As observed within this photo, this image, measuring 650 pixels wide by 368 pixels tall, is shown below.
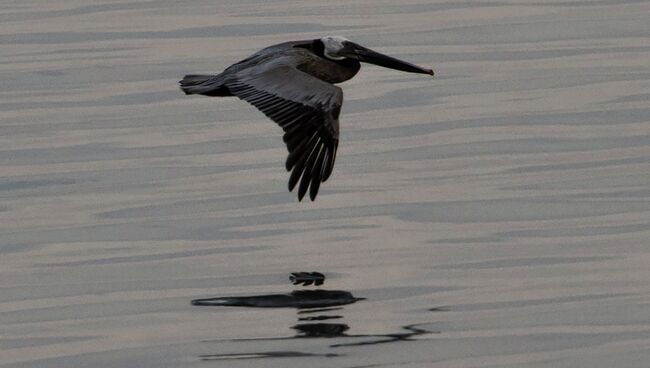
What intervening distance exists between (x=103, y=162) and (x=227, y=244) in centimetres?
286

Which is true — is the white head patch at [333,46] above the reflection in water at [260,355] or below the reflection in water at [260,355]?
above

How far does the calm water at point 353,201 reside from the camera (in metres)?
9.98

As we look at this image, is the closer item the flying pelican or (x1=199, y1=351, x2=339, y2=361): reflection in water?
(x1=199, y1=351, x2=339, y2=361): reflection in water

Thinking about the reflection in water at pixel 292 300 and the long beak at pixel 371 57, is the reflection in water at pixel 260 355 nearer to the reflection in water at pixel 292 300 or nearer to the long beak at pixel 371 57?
the reflection in water at pixel 292 300

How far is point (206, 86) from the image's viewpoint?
44.8ft

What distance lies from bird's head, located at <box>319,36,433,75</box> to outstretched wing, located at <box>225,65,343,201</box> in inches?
38.8

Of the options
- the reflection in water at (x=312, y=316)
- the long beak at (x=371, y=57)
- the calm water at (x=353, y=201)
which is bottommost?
the reflection in water at (x=312, y=316)

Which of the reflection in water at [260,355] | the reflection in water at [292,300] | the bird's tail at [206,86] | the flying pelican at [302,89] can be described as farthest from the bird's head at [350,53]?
the reflection in water at [260,355]

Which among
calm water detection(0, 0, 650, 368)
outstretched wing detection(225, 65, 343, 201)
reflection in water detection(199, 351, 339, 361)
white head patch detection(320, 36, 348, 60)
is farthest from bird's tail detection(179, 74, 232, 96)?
reflection in water detection(199, 351, 339, 361)

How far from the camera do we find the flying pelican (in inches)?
473

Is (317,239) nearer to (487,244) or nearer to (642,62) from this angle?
(487,244)

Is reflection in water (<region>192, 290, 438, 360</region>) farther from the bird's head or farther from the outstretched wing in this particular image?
the bird's head

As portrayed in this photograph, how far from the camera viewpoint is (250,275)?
37.1ft

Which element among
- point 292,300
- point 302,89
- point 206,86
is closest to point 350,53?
point 206,86
